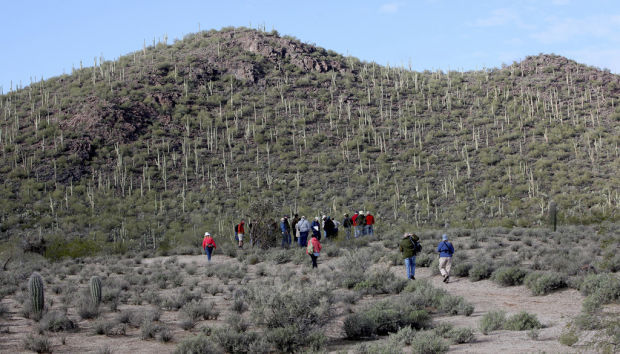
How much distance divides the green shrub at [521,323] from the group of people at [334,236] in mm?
5602

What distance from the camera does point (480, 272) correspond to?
1576cm

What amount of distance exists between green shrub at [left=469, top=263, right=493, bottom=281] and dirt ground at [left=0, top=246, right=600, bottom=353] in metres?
0.27

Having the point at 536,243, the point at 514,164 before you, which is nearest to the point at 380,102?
the point at 514,164

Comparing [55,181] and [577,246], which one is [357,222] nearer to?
[577,246]

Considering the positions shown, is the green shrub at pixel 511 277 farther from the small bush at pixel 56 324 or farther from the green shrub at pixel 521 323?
the small bush at pixel 56 324

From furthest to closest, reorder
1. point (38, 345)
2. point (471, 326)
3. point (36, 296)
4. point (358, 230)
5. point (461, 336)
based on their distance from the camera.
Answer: point (358, 230)
point (36, 296)
point (471, 326)
point (38, 345)
point (461, 336)

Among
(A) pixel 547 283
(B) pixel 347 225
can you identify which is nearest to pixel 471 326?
(A) pixel 547 283

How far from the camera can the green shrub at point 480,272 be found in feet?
51.7

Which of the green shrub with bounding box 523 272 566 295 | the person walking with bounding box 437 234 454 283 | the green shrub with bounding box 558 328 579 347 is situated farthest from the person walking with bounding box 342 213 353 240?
the green shrub with bounding box 558 328 579 347

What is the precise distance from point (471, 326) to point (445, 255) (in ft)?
18.0

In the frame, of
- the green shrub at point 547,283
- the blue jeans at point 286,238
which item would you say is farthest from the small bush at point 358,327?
the blue jeans at point 286,238

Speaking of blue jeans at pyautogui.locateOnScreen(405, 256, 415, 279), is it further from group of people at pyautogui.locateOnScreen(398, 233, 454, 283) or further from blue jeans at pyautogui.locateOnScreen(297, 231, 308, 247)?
blue jeans at pyautogui.locateOnScreen(297, 231, 308, 247)

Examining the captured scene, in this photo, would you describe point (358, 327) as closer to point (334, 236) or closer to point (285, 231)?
point (285, 231)

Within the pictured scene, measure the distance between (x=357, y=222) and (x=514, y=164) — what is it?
19571 millimetres
